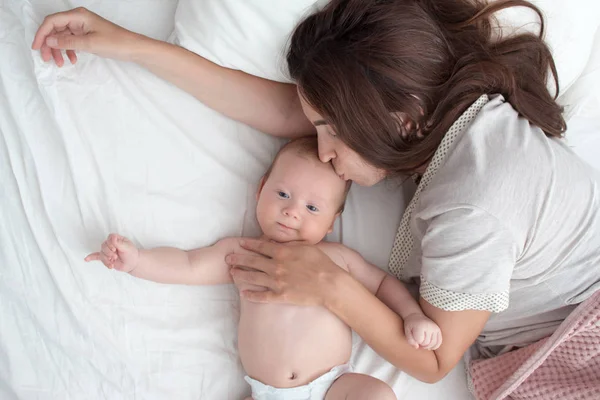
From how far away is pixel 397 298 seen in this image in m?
1.48

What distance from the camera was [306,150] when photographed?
1.49 metres

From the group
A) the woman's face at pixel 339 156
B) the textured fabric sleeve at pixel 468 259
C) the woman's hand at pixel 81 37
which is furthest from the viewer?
the woman's hand at pixel 81 37

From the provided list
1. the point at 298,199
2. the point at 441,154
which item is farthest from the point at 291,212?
the point at 441,154

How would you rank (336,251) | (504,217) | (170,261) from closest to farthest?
(504,217) < (170,261) < (336,251)

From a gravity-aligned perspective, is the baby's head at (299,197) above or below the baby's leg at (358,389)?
above

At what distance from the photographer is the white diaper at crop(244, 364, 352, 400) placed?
1390 mm

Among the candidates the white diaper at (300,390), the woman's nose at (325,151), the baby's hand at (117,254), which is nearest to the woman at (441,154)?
the woman's nose at (325,151)

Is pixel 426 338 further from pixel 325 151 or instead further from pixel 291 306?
pixel 325 151

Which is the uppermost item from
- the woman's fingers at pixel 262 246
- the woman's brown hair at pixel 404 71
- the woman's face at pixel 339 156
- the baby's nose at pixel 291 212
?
the woman's brown hair at pixel 404 71

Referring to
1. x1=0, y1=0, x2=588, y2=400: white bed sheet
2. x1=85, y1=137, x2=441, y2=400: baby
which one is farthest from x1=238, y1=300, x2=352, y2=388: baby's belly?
x1=0, y1=0, x2=588, y2=400: white bed sheet

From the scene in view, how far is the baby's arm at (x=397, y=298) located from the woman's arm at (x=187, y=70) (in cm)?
37

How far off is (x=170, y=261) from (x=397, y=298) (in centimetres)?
55

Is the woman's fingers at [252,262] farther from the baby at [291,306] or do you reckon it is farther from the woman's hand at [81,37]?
the woman's hand at [81,37]

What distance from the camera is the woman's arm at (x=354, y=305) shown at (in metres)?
1.37
